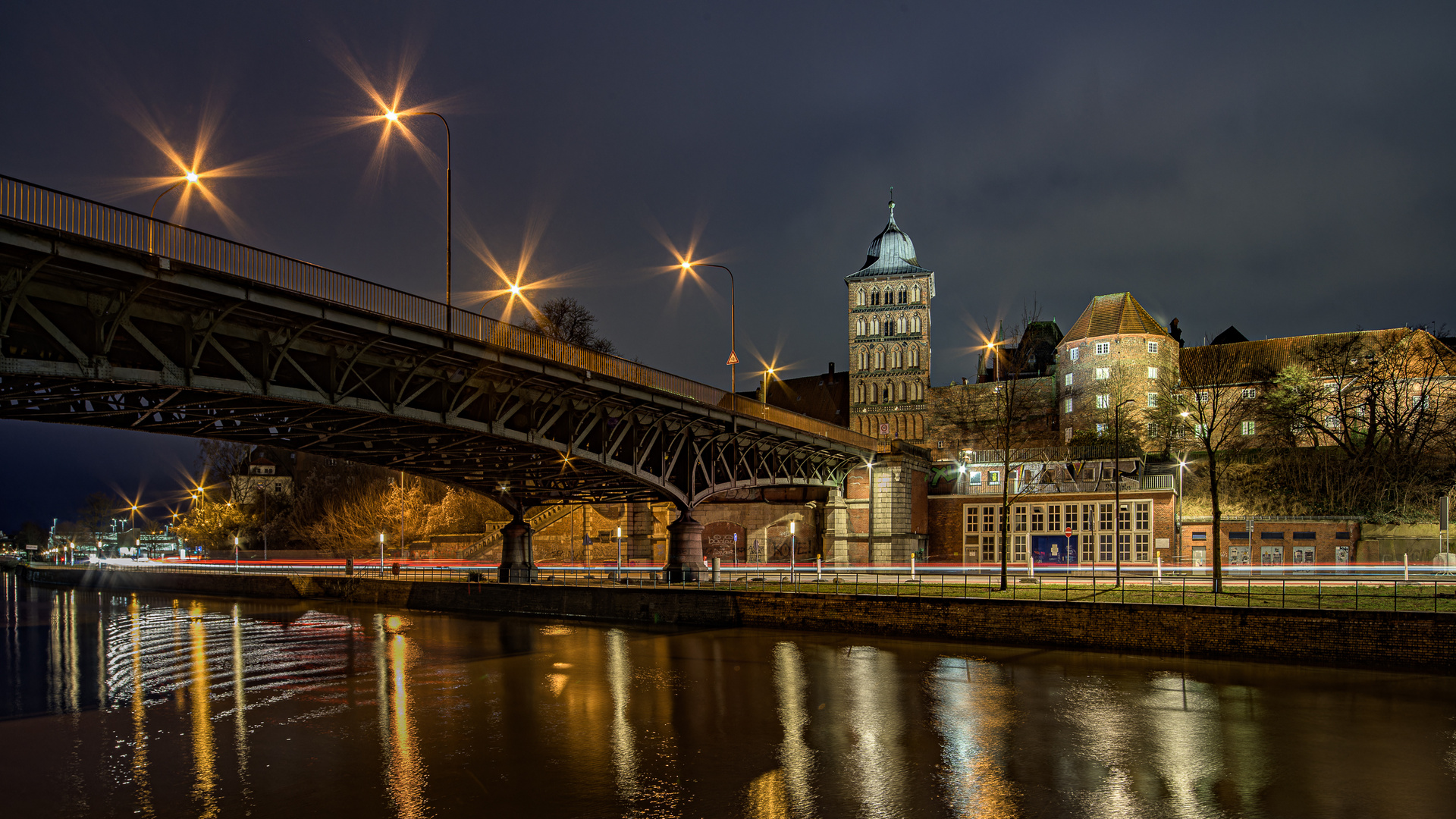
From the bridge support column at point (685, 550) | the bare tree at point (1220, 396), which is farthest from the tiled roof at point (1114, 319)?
the bridge support column at point (685, 550)

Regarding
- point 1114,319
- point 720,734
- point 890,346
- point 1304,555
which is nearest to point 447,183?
point 720,734

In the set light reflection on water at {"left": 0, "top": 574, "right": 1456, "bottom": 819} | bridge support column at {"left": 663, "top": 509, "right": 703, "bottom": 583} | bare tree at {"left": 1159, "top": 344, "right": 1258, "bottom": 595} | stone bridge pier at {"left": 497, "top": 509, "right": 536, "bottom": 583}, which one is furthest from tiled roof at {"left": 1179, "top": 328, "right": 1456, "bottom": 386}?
light reflection on water at {"left": 0, "top": 574, "right": 1456, "bottom": 819}

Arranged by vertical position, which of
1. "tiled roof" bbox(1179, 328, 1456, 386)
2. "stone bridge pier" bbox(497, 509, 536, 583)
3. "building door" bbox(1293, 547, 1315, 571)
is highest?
"tiled roof" bbox(1179, 328, 1456, 386)

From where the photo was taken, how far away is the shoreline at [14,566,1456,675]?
82.5 feet

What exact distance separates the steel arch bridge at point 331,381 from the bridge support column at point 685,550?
1509 millimetres

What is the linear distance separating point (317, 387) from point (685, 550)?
21.7 metres

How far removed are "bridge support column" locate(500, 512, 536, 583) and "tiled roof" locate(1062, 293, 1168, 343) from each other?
215 ft

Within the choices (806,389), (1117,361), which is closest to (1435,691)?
(1117,361)

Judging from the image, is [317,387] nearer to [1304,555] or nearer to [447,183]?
[447,183]

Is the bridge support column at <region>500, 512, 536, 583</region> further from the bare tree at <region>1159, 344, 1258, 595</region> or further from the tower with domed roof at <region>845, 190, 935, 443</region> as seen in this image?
the tower with domed roof at <region>845, 190, 935, 443</region>

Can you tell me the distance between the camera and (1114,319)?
94875mm

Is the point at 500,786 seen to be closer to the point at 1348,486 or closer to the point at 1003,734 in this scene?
the point at 1003,734

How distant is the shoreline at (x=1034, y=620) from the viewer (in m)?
25.1

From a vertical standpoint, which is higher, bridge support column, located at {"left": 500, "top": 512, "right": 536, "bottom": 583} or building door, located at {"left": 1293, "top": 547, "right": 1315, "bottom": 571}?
bridge support column, located at {"left": 500, "top": 512, "right": 536, "bottom": 583}
